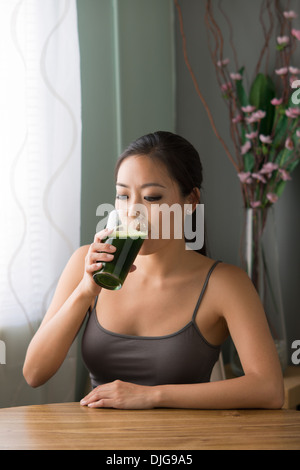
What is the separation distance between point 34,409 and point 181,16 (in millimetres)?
2224

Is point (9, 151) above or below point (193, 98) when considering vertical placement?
below

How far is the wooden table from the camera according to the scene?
1066 mm

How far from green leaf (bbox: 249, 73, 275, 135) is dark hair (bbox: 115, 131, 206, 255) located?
1049 mm

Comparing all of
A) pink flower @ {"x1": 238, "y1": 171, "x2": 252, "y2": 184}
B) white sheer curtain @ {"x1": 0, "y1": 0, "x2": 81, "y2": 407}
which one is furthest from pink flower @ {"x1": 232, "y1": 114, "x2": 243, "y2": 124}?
white sheer curtain @ {"x1": 0, "y1": 0, "x2": 81, "y2": 407}

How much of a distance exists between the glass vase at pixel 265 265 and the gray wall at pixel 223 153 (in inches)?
10.8

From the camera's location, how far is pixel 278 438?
111cm

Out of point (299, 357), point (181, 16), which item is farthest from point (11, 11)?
point (299, 357)

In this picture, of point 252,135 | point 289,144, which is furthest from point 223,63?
point 289,144

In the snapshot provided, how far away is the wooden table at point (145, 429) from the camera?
1.07 m

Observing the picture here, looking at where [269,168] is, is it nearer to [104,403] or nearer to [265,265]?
[265,265]

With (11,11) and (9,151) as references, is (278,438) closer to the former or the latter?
(9,151)

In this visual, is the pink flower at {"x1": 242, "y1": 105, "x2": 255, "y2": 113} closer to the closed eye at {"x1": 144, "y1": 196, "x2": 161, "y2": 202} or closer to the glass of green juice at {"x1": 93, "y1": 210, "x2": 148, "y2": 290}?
the closed eye at {"x1": 144, "y1": 196, "x2": 161, "y2": 202}

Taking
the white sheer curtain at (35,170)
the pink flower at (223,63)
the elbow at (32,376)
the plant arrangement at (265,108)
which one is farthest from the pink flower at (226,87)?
the elbow at (32,376)

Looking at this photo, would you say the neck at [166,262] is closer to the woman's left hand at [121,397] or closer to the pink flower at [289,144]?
the woman's left hand at [121,397]
